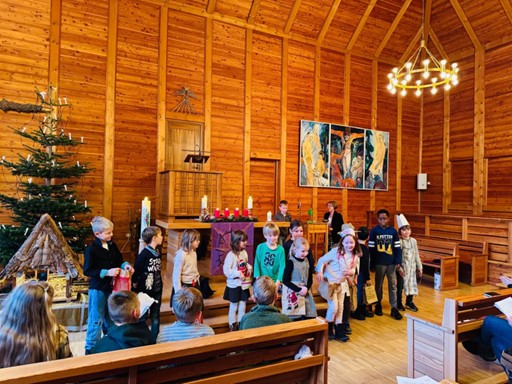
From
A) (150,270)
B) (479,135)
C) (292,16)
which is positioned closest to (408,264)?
(150,270)

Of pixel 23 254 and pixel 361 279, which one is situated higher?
pixel 23 254

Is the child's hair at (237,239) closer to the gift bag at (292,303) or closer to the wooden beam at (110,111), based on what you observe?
the gift bag at (292,303)

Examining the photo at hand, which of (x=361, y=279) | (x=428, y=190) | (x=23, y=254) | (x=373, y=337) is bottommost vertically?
(x=373, y=337)

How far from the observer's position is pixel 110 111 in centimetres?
642

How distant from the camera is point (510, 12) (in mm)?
7594

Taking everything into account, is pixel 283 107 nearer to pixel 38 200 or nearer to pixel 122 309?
pixel 38 200

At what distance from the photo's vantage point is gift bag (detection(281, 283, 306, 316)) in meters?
3.52

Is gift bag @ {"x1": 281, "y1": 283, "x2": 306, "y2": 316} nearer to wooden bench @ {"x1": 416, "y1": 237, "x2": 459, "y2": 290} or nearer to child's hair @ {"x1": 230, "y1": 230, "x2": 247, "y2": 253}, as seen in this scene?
child's hair @ {"x1": 230, "y1": 230, "x2": 247, "y2": 253}

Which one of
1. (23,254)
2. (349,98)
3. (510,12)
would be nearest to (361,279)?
(23,254)

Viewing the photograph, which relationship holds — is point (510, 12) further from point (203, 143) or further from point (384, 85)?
point (203, 143)

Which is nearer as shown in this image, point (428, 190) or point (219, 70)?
point (219, 70)

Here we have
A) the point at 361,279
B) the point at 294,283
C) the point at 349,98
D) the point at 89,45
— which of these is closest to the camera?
the point at 294,283

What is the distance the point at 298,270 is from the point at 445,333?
4.48ft

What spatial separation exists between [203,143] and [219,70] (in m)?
1.65
